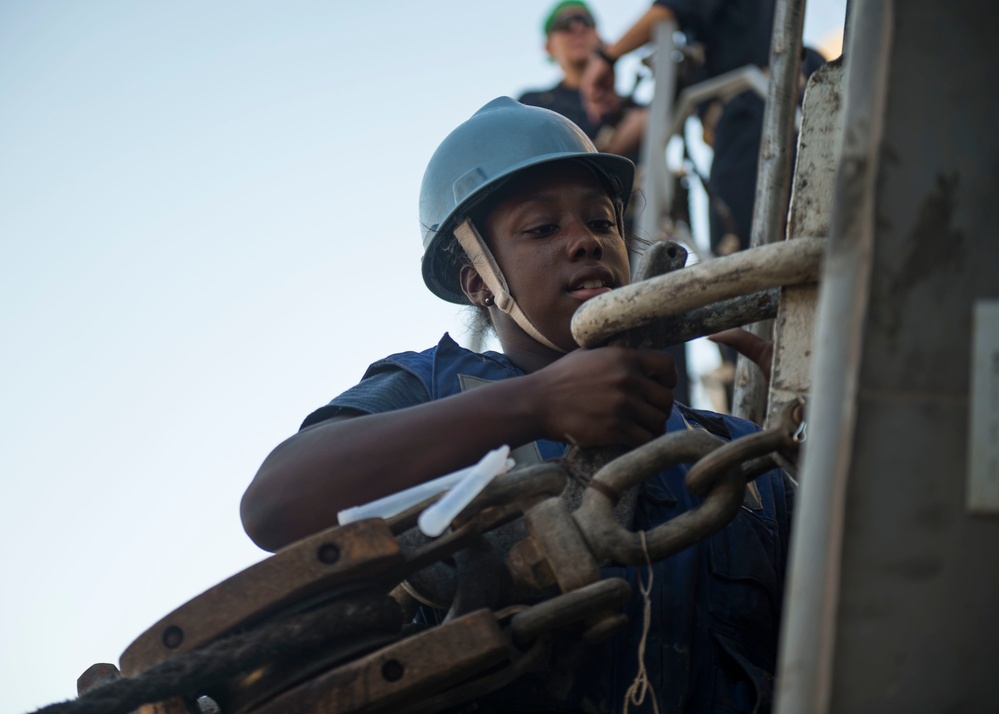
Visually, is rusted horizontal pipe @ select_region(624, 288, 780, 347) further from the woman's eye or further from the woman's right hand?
the woman's eye

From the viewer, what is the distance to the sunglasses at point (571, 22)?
705cm

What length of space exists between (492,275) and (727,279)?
3.66ft

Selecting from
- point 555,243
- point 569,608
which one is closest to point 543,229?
point 555,243

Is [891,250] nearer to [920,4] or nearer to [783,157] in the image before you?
[920,4]

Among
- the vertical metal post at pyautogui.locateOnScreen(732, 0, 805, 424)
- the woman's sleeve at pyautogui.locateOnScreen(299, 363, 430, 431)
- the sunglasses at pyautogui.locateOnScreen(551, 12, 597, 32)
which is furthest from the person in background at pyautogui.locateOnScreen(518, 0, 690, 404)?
the woman's sleeve at pyautogui.locateOnScreen(299, 363, 430, 431)

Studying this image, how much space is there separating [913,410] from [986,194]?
20 centimetres

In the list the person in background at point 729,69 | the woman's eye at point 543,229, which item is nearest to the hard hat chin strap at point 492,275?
the woman's eye at point 543,229

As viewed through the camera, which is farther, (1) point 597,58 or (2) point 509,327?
(1) point 597,58

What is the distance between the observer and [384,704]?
57.7 inches

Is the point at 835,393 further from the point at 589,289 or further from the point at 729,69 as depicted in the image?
the point at 729,69

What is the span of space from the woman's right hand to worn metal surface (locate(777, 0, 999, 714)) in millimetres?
821

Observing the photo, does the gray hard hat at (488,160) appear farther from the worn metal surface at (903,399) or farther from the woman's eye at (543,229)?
the worn metal surface at (903,399)

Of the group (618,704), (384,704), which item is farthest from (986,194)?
(618,704)

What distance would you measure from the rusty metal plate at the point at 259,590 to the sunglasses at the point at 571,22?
596cm
